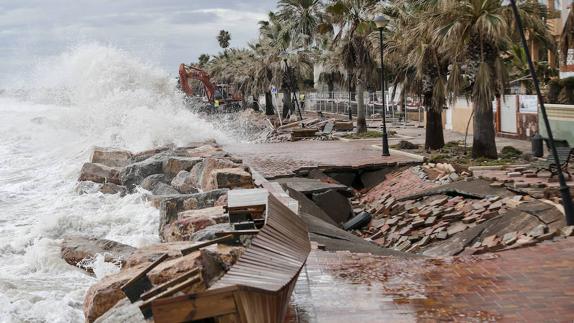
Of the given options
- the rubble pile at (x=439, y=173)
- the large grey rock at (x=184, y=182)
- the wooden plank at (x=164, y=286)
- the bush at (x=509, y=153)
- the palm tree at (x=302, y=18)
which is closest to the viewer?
the wooden plank at (x=164, y=286)

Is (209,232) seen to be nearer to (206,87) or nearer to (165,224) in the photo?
(165,224)

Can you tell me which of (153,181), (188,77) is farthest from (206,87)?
(153,181)

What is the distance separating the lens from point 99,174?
21.2 metres

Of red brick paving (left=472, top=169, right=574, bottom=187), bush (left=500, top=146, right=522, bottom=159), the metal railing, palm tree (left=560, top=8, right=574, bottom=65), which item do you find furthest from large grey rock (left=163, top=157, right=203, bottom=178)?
the metal railing

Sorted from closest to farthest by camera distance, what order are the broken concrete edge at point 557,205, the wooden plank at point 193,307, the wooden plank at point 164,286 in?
the wooden plank at point 193,307
the wooden plank at point 164,286
the broken concrete edge at point 557,205

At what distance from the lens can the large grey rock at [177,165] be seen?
64.5ft

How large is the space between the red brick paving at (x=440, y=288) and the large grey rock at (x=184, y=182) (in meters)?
8.66

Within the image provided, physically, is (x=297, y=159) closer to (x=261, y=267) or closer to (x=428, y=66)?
(x=428, y=66)

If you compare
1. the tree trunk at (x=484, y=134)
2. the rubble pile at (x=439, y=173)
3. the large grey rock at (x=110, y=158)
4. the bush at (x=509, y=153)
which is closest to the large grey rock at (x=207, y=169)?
the rubble pile at (x=439, y=173)

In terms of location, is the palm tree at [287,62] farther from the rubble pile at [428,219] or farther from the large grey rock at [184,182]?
the rubble pile at [428,219]

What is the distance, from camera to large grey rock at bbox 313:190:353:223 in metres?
14.1

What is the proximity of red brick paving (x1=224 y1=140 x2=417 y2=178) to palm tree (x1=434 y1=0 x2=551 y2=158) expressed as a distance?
197 centimetres

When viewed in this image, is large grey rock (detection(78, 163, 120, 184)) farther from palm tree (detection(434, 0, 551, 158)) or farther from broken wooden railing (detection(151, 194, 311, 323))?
broken wooden railing (detection(151, 194, 311, 323))

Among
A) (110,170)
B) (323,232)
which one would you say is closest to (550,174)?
(323,232)
